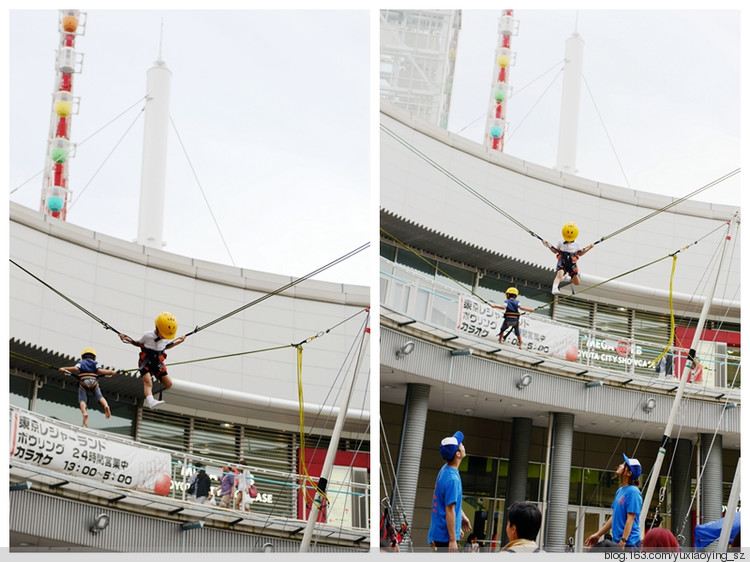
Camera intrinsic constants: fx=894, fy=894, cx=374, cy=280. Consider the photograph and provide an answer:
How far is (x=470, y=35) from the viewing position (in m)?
12.9

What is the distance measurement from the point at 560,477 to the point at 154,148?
26.7ft

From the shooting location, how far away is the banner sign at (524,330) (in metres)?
12.6

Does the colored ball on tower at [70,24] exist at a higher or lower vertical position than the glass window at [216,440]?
higher

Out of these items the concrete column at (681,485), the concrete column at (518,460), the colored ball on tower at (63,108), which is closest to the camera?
the colored ball on tower at (63,108)

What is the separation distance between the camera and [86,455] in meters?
10.1

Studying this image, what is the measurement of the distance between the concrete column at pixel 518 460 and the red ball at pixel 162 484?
590 centimetres

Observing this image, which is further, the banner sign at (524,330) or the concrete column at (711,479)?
the concrete column at (711,479)

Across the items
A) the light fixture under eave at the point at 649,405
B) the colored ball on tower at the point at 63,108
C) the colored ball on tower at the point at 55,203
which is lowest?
the light fixture under eave at the point at 649,405

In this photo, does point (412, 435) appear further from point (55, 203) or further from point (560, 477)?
point (55, 203)


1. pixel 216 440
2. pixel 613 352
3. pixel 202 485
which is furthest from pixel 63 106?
pixel 613 352

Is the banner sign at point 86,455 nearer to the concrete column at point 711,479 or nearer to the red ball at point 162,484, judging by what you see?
the red ball at point 162,484

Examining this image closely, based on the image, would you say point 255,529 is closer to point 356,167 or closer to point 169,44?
point 356,167

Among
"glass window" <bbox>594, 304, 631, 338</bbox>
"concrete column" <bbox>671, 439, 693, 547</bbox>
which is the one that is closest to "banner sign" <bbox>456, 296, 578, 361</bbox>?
"concrete column" <bbox>671, 439, 693, 547</bbox>

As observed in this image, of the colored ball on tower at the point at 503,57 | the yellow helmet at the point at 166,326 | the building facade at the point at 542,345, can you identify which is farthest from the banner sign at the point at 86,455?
the colored ball on tower at the point at 503,57
